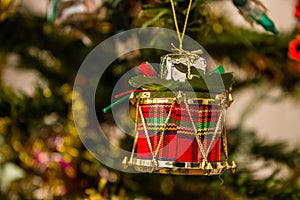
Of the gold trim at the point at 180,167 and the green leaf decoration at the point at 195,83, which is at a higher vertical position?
the green leaf decoration at the point at 195,83

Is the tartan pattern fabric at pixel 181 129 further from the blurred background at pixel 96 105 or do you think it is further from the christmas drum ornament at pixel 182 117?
the blurred background at pixel 96 105

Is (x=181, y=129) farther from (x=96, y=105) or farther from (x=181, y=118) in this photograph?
(x=96, y=105)

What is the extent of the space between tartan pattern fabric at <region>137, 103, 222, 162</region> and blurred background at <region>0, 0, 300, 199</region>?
17 centimetres

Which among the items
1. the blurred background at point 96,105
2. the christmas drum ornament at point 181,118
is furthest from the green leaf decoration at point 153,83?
the blurred background at point 96,105

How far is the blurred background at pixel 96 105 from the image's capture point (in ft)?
1.92

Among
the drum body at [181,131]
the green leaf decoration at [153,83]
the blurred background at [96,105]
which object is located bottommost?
the drum body at [181,131]

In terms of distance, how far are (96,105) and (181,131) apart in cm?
30

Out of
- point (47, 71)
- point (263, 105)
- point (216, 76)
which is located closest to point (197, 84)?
point (216, 76)

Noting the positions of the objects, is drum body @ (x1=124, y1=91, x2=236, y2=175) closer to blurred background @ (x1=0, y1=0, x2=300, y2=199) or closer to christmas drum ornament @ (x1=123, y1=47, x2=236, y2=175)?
Result: christmas drum ornament @ (x1=123, y1=47, x2=236, y2=175)

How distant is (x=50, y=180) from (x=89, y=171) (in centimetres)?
6

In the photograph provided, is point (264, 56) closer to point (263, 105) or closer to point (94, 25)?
point (94, 25)

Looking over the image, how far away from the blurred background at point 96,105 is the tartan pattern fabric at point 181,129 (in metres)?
0.17

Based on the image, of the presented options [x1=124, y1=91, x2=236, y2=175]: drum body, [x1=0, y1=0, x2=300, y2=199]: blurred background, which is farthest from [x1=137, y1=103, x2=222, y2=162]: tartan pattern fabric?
[x1=0, y1=0, x2=300, y2=199]: blurred background

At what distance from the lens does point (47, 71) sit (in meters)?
0.73
